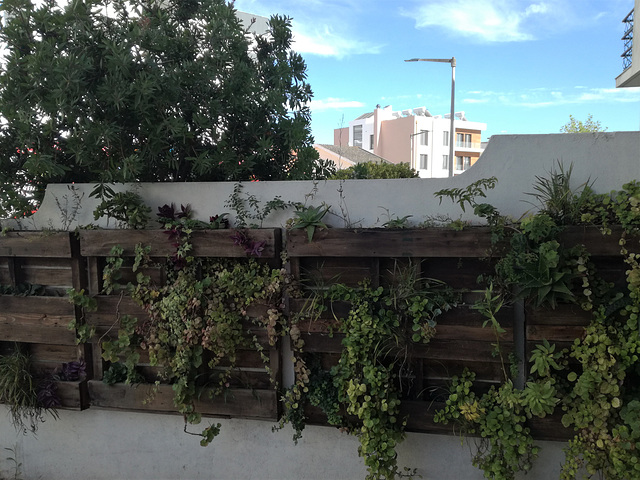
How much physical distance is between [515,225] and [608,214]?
1.66ft

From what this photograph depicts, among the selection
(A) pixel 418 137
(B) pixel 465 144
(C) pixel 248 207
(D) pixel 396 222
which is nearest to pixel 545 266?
(D) pixel 396 222

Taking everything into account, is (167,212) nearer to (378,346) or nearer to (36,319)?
(36,319)

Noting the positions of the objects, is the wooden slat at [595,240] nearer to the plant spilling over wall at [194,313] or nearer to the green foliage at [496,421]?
the green foliage at [496,421]

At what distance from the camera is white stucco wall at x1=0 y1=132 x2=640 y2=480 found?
2848 millimetres

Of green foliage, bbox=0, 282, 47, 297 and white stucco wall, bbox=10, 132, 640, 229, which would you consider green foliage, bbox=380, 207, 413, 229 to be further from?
green foliage, bbox=0, 282, 47, 297

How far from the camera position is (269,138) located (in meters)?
3.85

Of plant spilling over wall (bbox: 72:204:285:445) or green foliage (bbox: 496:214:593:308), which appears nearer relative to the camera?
green foliage (bbox: 496:214:593:308)

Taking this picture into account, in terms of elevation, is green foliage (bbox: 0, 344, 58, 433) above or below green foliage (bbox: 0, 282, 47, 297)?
below

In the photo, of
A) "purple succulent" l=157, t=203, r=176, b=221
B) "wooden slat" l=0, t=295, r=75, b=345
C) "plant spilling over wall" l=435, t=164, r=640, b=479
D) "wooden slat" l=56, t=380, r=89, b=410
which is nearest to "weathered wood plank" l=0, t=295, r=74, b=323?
"wooden slat" l=0, t=295, r=75, b=345

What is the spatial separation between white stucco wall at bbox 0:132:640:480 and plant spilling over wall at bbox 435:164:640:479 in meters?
0.21

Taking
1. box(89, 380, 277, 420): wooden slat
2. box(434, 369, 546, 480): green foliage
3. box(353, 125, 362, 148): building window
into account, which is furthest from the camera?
box(353, 125, 362, 148): building window

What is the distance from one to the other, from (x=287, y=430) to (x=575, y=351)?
202 cm

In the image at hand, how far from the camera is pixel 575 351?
8.54 feet

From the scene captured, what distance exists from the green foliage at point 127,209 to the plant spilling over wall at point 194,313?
13cm
